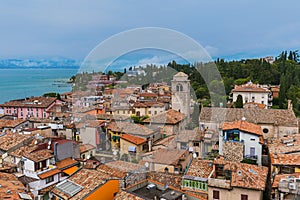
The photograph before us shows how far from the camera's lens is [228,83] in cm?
2130

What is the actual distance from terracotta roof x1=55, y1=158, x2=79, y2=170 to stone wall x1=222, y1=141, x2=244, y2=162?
3.99 m

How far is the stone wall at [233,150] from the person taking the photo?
23.8 feet

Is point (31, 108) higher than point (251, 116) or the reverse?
the reverse

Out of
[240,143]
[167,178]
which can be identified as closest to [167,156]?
[167,178]

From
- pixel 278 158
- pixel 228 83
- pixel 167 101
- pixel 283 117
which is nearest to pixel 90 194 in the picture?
pixel 278 158

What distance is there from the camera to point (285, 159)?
21.3ft

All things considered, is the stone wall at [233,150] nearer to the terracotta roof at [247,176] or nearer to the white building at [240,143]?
the white building at [240,143]

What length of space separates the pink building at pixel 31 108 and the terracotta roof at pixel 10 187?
11.6 meters

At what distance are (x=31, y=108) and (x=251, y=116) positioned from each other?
43.8ft

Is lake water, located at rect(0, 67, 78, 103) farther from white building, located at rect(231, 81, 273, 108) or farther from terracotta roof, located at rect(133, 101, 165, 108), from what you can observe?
white building, located at rect(231, 81, 273, 108)

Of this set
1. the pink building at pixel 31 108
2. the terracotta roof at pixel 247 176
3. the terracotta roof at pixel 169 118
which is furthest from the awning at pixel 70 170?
the pink building at pixel 31 108

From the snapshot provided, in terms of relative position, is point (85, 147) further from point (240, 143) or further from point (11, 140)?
point (240, 143)

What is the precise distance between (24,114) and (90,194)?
48.7ft

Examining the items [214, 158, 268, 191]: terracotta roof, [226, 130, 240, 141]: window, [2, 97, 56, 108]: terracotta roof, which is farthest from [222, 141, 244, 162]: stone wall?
[2, 97, 56, 108]: terracotta roof
